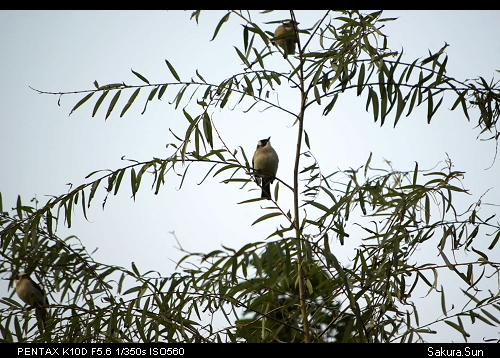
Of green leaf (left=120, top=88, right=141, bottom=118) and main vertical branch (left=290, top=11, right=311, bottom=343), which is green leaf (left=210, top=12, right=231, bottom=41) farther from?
green leaf (left=120, top=88, right=141, bottom=118)

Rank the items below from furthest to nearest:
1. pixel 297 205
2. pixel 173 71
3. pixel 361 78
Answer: pixel 173 71
pixel 361 78
pixel 297 205

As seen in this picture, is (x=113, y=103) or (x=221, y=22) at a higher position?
(x=221, y=22)

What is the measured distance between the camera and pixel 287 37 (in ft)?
9.10

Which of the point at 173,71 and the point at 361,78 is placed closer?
Answer: the point at 361,78

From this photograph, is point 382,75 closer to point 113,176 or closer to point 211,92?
point 211,92

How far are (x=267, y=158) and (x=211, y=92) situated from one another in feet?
5.49

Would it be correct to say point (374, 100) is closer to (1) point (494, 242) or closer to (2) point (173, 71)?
(1) point (494, 242)

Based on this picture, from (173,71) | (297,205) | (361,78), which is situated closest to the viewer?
(297,205)

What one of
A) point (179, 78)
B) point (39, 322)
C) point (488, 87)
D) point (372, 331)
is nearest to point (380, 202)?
point (372, 331)

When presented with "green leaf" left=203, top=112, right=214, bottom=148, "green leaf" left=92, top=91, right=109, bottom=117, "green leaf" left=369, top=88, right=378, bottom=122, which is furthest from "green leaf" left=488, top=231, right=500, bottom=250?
"green leaf" left=92, top=91, right=109, bottom=117

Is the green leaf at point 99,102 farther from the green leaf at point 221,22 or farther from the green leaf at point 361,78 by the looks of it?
the green leaf at point 361,78

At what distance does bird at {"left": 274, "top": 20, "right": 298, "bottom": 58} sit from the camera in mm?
2756

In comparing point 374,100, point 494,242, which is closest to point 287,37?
point 374,100
